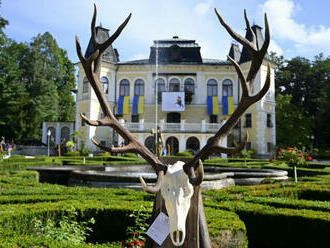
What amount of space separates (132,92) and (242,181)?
1062 inches

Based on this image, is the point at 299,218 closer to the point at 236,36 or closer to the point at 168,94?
the point at 236,36

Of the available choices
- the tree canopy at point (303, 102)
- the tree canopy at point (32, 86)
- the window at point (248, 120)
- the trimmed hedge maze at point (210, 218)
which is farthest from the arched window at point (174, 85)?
the trimmed hedge maze at point (210, 218)

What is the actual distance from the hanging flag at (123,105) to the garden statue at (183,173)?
3130 centimetres

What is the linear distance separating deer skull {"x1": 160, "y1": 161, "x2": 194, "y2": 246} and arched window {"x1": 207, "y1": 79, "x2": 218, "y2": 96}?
33.8 meters

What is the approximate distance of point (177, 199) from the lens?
92.5 inches

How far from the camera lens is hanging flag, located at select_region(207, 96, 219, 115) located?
34.3 meters

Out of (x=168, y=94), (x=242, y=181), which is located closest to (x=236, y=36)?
(x=242, y=181)

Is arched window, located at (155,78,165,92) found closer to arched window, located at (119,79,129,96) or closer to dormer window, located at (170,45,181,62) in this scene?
dormer window, located at (170,45,181,62)

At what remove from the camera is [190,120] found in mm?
35438

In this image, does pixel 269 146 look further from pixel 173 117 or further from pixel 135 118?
pixel 135 118

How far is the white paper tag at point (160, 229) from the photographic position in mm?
2590

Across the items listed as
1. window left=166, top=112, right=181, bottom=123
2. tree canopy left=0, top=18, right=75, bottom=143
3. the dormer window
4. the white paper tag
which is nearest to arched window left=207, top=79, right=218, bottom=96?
window left=166, top=112, right=181, bottom=123

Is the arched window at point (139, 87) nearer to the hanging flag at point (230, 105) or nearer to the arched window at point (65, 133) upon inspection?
the arched window at point (65, 133)

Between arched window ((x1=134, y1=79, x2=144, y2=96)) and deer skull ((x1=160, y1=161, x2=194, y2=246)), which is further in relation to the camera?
arched window ((x1=134, y1=79, x2=144, y2=96))
